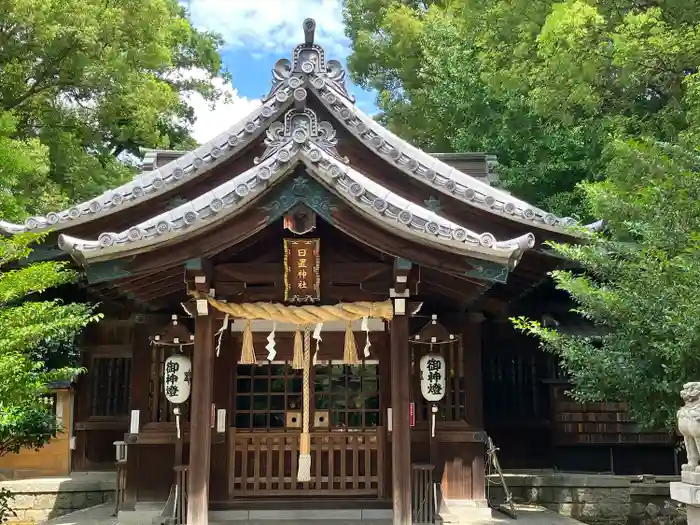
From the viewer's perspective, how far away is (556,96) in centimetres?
1352

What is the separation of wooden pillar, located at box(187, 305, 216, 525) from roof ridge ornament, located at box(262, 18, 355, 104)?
458 cm

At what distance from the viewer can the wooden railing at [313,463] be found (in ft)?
31.5

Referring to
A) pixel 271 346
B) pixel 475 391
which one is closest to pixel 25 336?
pixel 271 346

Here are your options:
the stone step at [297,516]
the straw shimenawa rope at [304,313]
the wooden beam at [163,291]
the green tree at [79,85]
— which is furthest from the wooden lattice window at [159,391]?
the green tree at [79,85]

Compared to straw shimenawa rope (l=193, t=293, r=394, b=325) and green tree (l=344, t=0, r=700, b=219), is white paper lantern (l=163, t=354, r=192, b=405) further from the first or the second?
green tree (l=344, t=0, r=700, b=219)

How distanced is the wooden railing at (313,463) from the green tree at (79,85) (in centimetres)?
1010

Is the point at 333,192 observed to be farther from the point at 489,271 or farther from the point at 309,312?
the point at 489,271

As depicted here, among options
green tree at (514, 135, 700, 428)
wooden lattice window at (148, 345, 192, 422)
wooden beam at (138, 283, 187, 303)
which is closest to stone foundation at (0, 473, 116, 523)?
wooden lattice window at (148, 345, 192, 422)

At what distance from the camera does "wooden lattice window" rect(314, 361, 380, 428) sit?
9938 millimetres

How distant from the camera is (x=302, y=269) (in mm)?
8336

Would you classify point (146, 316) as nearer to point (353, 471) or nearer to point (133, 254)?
point (133, 254)

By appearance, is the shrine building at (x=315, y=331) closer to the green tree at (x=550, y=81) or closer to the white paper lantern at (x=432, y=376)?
the white paper lantern at (x=432, y=376)

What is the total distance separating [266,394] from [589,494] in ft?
21.2

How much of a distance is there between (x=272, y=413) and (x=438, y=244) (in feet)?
13.4
